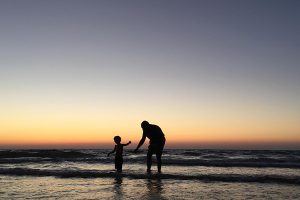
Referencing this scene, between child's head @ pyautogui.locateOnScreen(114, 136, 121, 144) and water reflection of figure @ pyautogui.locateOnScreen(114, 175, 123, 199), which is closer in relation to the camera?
water reflection of figure @ pyautogui.locateOnScreen(114, 175, 123, 199)

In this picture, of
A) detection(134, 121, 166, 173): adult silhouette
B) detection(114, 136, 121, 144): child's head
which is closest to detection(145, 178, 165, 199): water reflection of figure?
detection(134, 121, 166, 173): adult silhouette

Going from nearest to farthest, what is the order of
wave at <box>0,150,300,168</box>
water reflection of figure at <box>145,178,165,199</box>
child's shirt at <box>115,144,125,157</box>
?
1. water reflection of figure at <box>145,178,165,199</box>
2. child's shirt at <box>115,144,125,157</box>
3. wave at <box>0,150,300,168</box>

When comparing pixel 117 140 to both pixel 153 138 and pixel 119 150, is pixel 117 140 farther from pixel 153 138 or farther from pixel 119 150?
pixel 153 138

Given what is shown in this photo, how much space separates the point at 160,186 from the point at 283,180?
156 inches

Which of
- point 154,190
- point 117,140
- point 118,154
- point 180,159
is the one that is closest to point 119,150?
point 118,154

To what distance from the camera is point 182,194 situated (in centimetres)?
750

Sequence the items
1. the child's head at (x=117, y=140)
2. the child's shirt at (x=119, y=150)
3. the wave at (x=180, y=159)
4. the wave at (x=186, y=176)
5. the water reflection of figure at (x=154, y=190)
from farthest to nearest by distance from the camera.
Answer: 1. the wave at (x=180, y=159)
2. the child's head at (x=117, y=140)
3. the child's shirt at (x=119, y=150)
4. the wave at (x=186, y=176)
5. the water reflection of figure at (x=154, y=190)

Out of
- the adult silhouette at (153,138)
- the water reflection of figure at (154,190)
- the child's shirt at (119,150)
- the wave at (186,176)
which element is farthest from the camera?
the child's shirt at (119,150)

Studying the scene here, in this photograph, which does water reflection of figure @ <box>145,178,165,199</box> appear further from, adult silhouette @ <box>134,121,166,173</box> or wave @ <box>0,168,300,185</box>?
adult silhouette @ <box>134,121,166,173</box>

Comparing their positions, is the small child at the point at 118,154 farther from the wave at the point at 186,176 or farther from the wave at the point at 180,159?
the wave at the point at 186,176

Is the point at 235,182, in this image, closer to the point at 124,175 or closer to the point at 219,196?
the point at 219,196

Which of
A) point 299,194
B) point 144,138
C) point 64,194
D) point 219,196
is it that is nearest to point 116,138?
point 144,138

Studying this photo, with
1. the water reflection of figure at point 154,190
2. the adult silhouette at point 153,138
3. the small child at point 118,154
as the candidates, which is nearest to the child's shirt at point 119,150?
the small child at point 118,154

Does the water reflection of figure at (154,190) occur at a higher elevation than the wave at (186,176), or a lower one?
lower
